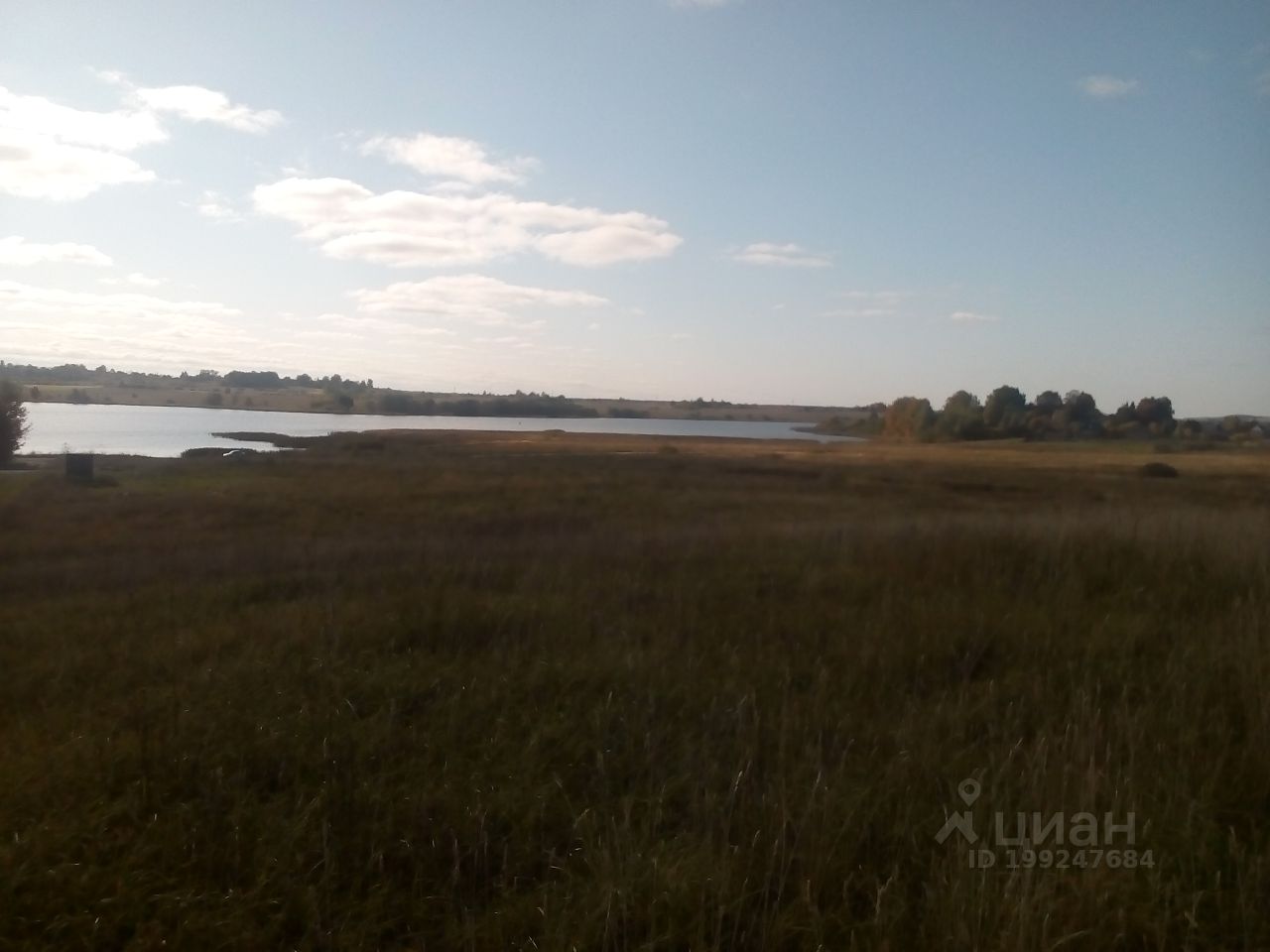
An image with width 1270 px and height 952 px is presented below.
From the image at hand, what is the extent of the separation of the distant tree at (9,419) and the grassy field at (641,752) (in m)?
40.7

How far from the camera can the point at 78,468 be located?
32.6 m

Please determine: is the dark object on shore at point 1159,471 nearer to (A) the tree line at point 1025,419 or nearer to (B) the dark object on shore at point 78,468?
(A) the tree line at point 1025,419

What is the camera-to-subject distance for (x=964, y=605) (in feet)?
25.2

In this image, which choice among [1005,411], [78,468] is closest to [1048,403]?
[1005,411]

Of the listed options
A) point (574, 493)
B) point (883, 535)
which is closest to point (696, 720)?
point (883, 535)

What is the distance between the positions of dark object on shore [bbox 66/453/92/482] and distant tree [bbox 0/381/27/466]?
1318 centimetres

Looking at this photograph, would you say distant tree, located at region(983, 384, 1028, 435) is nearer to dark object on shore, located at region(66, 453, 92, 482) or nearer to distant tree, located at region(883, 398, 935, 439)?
Result: distant tree, located at region(883, 398, 935, 439)

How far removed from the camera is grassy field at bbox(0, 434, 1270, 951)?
3236 mm

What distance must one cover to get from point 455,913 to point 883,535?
10.0m

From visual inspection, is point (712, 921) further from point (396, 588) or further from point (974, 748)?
point (396, 588)

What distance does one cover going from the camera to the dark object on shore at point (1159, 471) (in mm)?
40031

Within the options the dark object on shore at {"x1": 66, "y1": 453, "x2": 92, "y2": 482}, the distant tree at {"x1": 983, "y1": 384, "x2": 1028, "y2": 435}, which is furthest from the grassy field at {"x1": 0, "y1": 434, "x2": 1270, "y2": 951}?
the distant tree at {"x1": 983, "y1": 384, "x2": 1028, "y2": 435}

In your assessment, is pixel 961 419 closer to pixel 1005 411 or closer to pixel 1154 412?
pixel 1005 411

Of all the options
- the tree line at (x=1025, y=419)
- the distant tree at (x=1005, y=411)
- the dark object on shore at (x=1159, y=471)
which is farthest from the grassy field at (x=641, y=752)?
the distant tree at (x=1005, y=411)
